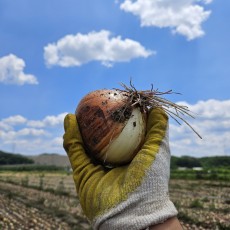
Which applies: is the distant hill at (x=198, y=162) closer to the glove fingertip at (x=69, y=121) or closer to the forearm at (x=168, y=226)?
the glove fingertip at (x=69, y=121)

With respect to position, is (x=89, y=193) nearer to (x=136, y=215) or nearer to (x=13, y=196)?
(x=136, y=215)

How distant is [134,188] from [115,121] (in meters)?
0.32

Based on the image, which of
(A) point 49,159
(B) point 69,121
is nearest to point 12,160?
(A) point 49,159

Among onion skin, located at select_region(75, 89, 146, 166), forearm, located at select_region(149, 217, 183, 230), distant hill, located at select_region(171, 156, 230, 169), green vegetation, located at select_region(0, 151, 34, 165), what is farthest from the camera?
green vegetation, located at select_region(0, 151, 34, 165)

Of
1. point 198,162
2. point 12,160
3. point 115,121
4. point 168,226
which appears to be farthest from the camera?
point 12,160

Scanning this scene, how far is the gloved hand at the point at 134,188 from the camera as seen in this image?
1611 mm

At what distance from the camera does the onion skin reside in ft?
5.93

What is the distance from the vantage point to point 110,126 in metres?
1.84

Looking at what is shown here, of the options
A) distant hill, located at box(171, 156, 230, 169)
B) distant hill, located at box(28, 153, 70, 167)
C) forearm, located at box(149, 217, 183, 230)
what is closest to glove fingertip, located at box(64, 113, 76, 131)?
forearm, located at box(149, 217, 183, 230)

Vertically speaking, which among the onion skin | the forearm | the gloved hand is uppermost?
the onion skin

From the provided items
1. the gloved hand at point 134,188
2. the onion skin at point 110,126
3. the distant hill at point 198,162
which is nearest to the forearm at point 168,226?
the gloved hand at point 134,188

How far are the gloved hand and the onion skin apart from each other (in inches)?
1.8

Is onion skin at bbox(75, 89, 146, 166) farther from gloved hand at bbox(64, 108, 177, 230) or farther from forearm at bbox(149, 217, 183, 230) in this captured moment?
forearm at bbox(149, 217, 183, 230)

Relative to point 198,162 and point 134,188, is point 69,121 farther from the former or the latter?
point 198,162
